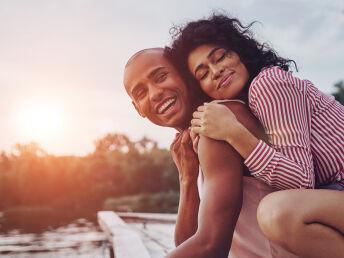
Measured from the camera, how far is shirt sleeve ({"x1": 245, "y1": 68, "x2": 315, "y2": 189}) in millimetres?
1258

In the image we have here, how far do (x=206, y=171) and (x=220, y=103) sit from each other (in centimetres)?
35

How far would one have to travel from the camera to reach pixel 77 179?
129 feet

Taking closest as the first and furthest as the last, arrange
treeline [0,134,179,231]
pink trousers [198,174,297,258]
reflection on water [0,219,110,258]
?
pink trousers [198,174,297,258]
reflection on water [0,219,110,258]
treeline [0,134,179,231]

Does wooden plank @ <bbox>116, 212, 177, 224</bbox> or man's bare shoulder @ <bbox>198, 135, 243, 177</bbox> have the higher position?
man's bare shoulder @ <bbox>198, 135, 243, 177</bbox>

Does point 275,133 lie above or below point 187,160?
above

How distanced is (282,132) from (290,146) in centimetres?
6

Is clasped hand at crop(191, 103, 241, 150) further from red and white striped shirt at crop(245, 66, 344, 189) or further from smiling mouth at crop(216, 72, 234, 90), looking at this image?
smiling mouth at crop(216, 72, 234, 90)

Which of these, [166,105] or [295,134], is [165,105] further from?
[295,134]

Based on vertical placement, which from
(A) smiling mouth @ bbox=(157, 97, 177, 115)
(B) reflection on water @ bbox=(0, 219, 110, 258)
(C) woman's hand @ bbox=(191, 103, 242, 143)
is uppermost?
(A) smiling mouth @ bbox=(157, 97, 177, 115)

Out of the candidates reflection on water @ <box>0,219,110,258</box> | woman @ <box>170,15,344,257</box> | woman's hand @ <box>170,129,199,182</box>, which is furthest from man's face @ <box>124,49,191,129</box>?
reflection on water @ <box>0,219,110,258</box>

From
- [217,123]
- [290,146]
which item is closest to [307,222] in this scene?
[290,146]

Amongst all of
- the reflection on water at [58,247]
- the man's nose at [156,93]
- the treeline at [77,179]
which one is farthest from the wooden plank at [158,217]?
the treeline at [77,179]

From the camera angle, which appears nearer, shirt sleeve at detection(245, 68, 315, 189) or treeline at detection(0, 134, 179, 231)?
shirt sleeve at detection(245, 68, 315, 189)

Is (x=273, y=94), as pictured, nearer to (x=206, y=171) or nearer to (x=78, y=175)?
(x=206, y=171)
